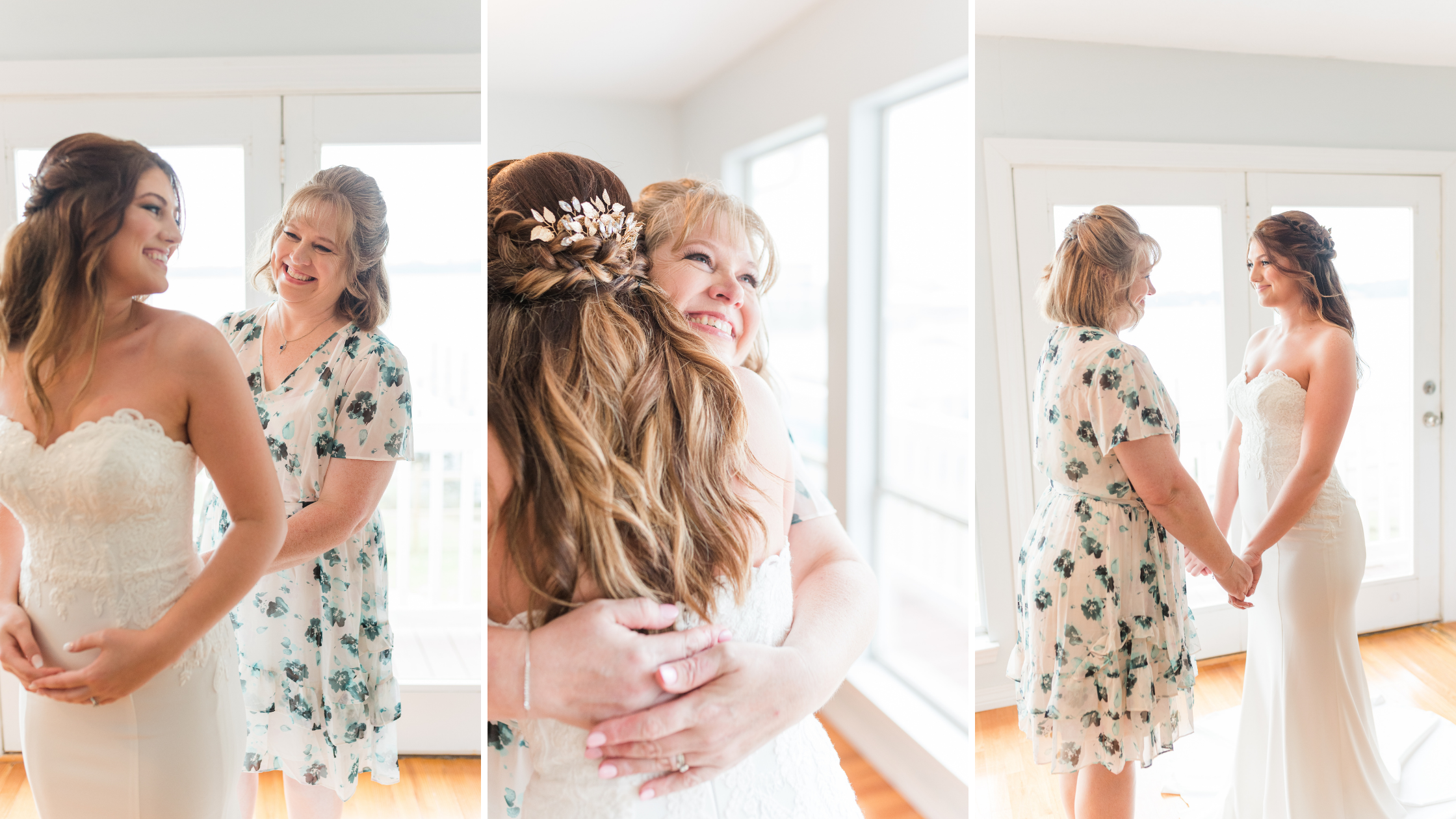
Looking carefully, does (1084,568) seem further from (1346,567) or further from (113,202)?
(113,202)

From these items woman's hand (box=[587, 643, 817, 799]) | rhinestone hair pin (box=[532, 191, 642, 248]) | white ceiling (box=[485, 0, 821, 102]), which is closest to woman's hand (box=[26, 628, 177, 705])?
woman's hand (box=[587, 643, 817, 799])

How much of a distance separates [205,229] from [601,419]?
1.63 feet

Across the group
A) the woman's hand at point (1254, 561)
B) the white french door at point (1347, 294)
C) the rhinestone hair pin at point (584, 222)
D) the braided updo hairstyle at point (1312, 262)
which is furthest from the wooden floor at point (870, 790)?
the braided updo hairstyle at point (1312, 262)

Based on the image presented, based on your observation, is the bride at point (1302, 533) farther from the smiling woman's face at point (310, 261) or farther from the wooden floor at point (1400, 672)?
the smiling woman's face at point (310, 261)

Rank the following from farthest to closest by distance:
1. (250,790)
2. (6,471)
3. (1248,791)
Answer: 1. (1248,791)
2. (250,790)
3. (6,471)

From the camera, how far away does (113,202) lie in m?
0.91

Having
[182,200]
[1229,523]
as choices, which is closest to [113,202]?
[182,200]

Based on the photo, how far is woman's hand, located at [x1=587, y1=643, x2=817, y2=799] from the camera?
0.93 m

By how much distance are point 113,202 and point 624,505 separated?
0.67 m

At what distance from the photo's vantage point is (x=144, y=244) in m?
0.90

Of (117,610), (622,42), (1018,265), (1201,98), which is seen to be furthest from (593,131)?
(1201,98)

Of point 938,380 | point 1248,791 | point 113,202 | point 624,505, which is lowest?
point 1248,791

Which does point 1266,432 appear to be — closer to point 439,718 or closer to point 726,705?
point 726,705

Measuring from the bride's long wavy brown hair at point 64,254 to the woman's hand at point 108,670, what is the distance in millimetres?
230
